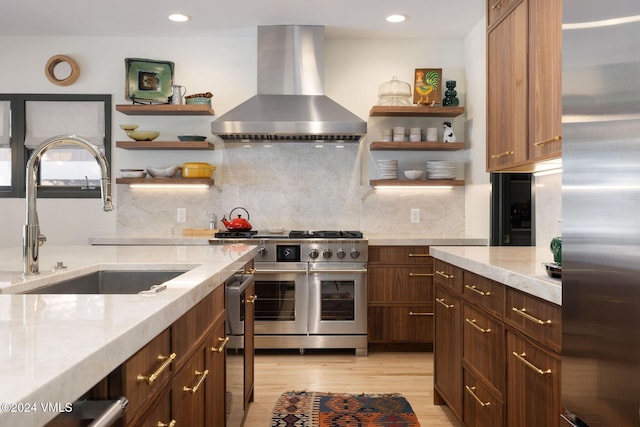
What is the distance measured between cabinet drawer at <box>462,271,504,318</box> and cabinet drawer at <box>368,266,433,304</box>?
165cm

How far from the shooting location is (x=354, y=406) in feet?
9.62

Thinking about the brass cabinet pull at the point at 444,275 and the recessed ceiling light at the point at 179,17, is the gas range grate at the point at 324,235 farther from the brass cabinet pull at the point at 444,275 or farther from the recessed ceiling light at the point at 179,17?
the recessed ceiling light at the point at 179,17

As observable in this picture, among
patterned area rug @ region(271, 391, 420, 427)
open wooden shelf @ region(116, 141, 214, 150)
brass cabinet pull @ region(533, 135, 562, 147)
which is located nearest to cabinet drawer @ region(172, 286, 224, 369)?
patterned area rug @ region(271, 391, 420, 427)

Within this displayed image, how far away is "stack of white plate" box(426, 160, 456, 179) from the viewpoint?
448 centimetres

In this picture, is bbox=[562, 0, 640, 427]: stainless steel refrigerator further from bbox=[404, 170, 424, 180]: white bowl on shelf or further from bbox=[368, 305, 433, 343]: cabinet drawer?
bbox=[404, 170, 424, 180]: white bowl on shelf

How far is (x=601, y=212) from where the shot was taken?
1012 millimetres

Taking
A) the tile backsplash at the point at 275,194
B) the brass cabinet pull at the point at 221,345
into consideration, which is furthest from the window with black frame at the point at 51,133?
the brass cabinet pull at the point at 221,345

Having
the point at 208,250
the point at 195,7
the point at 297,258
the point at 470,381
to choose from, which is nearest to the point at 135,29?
the point at 195,7

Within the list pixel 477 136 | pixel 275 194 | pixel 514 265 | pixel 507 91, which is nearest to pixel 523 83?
pixel 507 91

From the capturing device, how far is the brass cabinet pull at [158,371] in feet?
3.30

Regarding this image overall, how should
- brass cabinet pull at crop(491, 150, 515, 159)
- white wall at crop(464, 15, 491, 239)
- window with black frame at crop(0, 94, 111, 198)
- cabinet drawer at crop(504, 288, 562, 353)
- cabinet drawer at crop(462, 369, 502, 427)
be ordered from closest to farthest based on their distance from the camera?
cabinet drawer at crop(504, 288, 562, 353)
cabinet drawer at crop(462, 369, 502, 427)
brass cabinet pull at crop(491, 150, 515, 159)
white wall at crop(464, 15, 491, 239)
window with black frame at crop(0, 94, 111, 198)

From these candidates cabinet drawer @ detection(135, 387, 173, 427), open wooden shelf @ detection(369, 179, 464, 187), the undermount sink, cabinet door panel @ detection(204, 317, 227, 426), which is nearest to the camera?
cabinet drawer @ detection(135, 387, 173, 427)

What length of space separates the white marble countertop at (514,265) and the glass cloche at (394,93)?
1915 mm

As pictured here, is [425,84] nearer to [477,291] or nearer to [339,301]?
[339,301]
